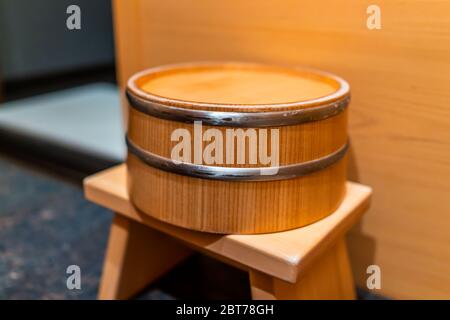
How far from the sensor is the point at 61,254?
50.3 inches

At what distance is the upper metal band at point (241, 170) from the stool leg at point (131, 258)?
29 centimetres

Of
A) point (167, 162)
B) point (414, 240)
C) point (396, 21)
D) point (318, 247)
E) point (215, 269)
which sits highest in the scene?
point (396, 21)

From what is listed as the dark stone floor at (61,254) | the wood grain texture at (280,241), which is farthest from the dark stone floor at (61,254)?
the wood grain texture at (280,241)

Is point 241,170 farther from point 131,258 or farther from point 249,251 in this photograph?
point 131,258

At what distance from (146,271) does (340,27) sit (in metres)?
0.74

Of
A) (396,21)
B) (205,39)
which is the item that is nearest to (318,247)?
(396,21)

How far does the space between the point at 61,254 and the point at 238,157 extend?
2.63 feet

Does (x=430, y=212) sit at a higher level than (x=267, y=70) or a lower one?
lower

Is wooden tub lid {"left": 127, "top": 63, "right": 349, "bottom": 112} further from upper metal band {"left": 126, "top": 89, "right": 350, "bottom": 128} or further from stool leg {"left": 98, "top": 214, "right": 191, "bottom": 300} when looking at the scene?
stool leg {"left": 98, "top": 214, "right": 191, "bottom": 300}

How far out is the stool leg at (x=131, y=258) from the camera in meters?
1.01

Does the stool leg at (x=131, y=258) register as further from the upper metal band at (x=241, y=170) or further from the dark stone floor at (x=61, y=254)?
the upper metal band at (x=241, y=170)

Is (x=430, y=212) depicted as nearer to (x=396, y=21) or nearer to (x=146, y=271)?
(x=396, y=21)

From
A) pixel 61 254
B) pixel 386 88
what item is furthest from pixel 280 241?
pixel 61 254

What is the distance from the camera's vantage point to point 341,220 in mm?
811
